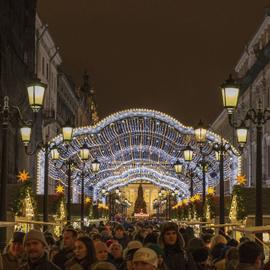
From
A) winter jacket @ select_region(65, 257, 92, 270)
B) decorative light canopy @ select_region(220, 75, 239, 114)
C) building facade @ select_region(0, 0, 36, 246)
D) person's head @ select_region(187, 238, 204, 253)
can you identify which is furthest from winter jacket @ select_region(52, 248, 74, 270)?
building facade @ select_region(0, 0, 36, 246)

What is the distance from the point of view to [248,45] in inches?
3499

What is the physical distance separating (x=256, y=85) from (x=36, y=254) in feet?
230

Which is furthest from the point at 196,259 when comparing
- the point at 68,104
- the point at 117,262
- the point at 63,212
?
the point at 68,104

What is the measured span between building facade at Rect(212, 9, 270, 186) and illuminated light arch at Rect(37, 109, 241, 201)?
7.18m

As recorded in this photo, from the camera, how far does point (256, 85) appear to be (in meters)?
77.2

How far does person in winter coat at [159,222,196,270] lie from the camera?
9820mm

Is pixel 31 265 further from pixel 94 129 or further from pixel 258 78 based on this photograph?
pixel 258 78

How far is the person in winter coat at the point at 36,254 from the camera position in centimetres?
809

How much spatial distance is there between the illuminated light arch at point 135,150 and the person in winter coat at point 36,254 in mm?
27049

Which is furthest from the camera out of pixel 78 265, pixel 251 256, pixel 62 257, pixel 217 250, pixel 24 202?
pixel 24 202

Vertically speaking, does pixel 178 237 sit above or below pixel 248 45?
below

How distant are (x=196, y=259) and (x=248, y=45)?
259 ft

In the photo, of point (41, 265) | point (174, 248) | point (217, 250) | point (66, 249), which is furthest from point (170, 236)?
point (217, 250)

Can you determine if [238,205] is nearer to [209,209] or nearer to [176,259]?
[209,209]
